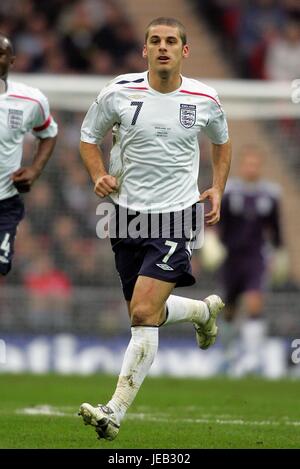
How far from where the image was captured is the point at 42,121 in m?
9.84

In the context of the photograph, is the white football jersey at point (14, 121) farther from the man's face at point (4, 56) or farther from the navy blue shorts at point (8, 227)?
the man's face at point (4, 56)

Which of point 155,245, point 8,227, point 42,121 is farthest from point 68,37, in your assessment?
point 155,245

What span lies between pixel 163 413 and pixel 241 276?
5351 mm

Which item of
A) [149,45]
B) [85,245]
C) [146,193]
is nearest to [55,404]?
[146,193]

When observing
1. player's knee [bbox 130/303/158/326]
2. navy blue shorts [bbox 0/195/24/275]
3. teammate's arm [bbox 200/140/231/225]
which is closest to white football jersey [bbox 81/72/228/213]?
teammate's arm [bbox 200/140/231/225]

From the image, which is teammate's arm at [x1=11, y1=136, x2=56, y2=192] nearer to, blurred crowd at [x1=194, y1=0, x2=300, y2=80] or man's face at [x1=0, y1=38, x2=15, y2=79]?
man's face at [x1=0, y1=38, x2=15, y2=79]

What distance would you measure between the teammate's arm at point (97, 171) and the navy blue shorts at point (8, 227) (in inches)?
55.2

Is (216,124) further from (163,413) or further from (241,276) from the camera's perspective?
(241,276)

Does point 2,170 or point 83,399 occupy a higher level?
point 2,170

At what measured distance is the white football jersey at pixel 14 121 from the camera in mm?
9523

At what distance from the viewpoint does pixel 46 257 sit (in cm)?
1739

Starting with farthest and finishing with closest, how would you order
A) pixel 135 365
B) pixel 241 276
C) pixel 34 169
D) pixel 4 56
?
pixel 241 276, pixel 34 169, pixel 4 56, pixel 135 365
